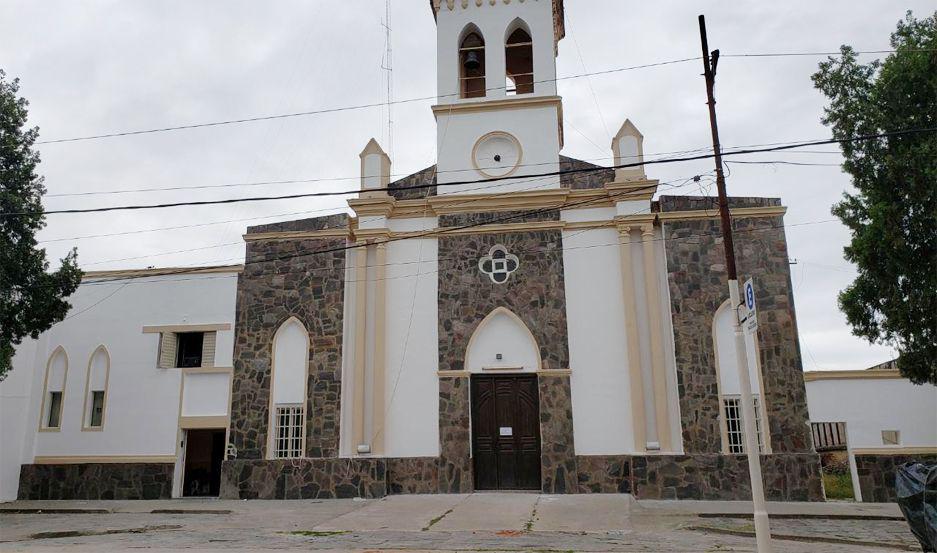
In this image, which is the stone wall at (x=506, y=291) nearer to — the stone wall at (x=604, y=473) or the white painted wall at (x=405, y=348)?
the white painted wall at (x=405, y=348)

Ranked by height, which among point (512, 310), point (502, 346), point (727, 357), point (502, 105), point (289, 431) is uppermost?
point (502, 105)

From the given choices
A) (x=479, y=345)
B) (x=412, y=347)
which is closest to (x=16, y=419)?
(x=412, y=347)

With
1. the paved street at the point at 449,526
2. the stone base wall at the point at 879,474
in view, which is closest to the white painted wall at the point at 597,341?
the paved street at the point at 449,526

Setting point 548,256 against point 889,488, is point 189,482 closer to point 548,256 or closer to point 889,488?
point 548,256

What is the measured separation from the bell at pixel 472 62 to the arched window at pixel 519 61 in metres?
0.75

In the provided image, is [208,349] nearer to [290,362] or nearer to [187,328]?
[187,328]

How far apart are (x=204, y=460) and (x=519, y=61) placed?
13.7m

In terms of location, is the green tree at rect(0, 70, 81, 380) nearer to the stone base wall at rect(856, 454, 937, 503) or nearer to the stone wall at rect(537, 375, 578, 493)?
the stone wall at rect(537, 375, 578, 493)

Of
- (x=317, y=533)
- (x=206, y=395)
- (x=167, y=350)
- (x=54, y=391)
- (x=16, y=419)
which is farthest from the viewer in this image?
(x=54, y=391)

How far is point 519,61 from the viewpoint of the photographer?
20234mm

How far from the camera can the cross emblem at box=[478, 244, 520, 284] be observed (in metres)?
17.6

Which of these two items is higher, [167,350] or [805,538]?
[167,350]

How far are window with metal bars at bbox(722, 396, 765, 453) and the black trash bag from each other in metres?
7.13

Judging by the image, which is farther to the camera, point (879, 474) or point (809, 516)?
point (879, 474)
